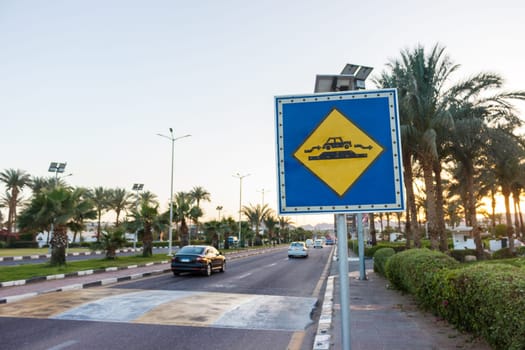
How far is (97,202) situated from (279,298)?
5454 centimetres

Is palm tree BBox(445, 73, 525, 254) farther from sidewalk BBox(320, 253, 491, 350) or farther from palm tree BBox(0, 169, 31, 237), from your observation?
Answer: palm tree BBox(0, 169, 31, 237)

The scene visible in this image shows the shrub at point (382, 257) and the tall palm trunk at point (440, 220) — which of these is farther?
the tall palm trunk at point (440, 220)

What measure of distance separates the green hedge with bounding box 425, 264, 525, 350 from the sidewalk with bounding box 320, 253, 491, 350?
26 centimetres

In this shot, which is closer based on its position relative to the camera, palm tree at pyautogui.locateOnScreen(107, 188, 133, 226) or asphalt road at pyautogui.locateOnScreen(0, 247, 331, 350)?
asphalt road at pyautogui.locateOnScreen(0, 247, 331, 350)

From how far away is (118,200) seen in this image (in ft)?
204

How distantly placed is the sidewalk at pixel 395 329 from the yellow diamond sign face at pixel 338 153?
3.93 m

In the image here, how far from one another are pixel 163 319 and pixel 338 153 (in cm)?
685

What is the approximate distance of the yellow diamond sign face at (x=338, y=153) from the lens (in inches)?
107

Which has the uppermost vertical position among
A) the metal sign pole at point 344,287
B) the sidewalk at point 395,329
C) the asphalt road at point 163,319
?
the metal sign pole at point 344,287

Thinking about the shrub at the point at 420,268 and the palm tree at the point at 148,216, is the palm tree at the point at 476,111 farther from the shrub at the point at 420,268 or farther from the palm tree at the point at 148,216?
the palm tree at the point at 148,216

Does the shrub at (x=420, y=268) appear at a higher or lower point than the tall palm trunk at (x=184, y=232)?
lower

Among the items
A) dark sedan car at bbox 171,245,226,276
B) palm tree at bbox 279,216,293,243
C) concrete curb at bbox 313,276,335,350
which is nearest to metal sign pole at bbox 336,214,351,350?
concrete curb at bbox 313,276,335,350

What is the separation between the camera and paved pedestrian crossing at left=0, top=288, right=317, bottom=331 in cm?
823

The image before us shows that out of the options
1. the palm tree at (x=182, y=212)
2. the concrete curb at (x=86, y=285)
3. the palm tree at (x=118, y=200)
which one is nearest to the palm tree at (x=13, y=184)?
the palm tree at (x=118, y=200)
